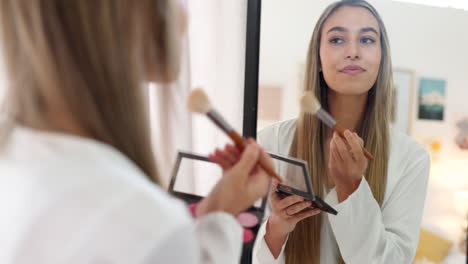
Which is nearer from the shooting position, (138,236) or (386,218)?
(138,236)

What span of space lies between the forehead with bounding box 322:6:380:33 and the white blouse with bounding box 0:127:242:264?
0.56 metres

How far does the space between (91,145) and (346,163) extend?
0.51 metres

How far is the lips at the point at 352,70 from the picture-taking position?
77cm

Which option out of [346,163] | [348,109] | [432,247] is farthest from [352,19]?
[432,247]

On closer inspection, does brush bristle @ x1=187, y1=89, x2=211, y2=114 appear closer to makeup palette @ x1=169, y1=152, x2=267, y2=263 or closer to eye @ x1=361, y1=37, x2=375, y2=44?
makeup palette @ x1=169, y1=152, x2=267, y2=263

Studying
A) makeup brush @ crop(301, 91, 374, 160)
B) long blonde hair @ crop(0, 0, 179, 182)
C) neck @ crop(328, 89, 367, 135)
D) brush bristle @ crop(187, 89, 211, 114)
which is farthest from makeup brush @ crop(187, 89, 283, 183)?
neck @ crop(328, 89, 367, 135)

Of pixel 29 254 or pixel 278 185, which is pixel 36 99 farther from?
pixel 278 185

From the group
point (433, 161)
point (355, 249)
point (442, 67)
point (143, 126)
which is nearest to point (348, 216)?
point (355, 249)

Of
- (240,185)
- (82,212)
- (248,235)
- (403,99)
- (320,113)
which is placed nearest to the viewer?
(82,212)

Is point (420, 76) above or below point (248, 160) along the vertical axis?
above

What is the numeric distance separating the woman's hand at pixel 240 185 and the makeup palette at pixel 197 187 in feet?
0.14

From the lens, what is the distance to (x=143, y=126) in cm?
41

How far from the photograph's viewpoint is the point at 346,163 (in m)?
0.74

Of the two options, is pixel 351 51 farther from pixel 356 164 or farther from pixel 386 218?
pixel 386 218
